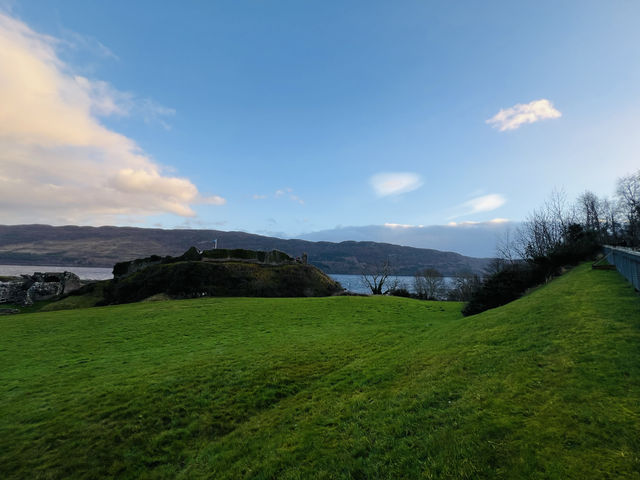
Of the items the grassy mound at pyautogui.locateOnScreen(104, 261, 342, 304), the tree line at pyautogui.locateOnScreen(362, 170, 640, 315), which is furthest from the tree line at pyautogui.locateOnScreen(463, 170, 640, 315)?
the grassy mound at pyautogui.locateOnScreen(104, 261, 342, 304)

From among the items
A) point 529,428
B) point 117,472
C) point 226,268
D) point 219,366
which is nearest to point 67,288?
point 226,268

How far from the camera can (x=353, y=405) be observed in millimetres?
7645

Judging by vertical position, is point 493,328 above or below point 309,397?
above

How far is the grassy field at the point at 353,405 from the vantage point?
472cm

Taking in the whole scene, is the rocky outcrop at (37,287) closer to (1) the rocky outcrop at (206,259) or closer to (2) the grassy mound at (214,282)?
(1) the rocky outcrop at (206,259)

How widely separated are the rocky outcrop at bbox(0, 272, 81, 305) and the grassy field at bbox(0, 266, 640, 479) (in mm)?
40077

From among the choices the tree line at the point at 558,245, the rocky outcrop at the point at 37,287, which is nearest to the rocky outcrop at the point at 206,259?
the rocky outcrop at the point at 37,287

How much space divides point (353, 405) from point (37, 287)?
58075 mm

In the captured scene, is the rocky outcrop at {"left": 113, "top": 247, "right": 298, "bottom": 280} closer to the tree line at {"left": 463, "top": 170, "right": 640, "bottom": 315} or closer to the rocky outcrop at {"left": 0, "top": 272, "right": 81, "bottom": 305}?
the rocky outcrop at {"left": 0, "top": 272, "right": 81, "bottom": 305}

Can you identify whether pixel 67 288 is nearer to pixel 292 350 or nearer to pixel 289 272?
pixel 289 272

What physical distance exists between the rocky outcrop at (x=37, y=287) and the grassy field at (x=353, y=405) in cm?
4008

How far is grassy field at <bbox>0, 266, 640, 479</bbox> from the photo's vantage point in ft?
15.5

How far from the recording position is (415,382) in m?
8.19

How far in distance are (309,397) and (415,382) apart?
3231mm
